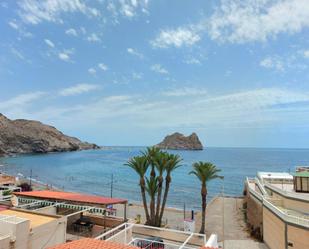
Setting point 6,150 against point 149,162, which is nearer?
point 149,162

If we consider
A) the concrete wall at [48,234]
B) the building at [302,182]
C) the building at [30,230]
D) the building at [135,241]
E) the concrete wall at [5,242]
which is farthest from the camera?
the building at [302,182]

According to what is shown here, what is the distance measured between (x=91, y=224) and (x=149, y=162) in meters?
8.52

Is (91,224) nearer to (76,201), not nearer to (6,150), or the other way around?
(76,201)

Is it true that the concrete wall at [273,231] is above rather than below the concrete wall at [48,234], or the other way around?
below

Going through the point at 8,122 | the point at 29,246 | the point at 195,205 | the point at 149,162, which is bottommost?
the point at 195,205

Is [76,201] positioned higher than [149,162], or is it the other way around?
[149,162]

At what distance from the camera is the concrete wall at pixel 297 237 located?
19625mm

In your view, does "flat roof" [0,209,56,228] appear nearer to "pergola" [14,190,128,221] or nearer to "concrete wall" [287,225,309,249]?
"pergola" [14,190,128,221]

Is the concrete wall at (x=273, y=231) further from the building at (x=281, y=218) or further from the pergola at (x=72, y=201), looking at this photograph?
the pergola at (x=72, y=201)

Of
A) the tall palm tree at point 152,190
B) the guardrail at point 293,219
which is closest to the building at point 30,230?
the tall palm tree at point 152,190

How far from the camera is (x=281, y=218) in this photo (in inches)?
853

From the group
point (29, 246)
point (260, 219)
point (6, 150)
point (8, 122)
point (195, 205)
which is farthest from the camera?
point (8, 122)

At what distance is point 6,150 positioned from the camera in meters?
170

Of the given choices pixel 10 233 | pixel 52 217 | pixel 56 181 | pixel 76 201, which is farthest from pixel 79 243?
pixel 56 181
